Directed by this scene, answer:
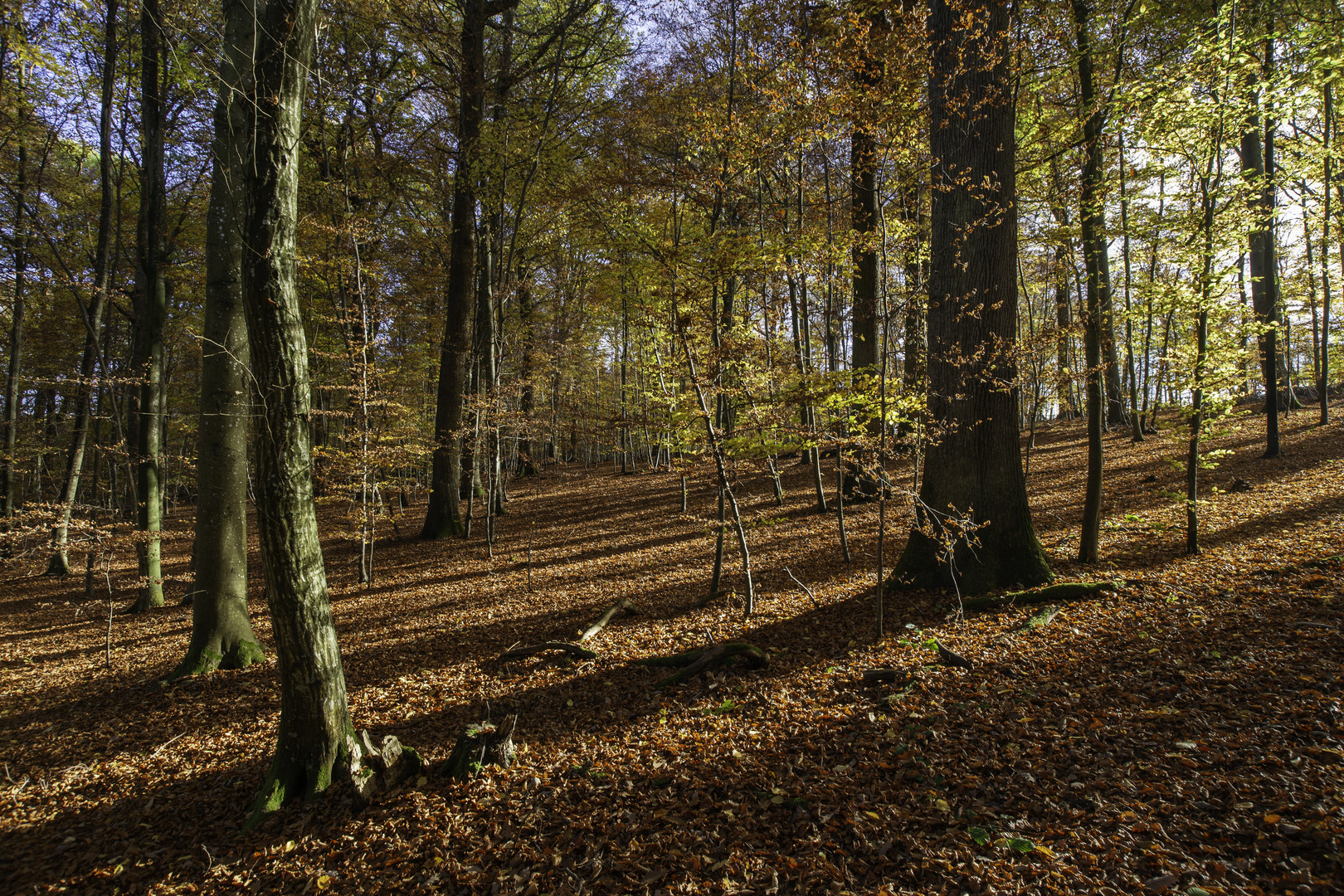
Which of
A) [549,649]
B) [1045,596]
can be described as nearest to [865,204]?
[1045,596]

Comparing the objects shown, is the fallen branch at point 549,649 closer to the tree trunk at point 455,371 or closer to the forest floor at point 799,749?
the forest floor at point 799,749

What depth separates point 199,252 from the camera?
13.7 m

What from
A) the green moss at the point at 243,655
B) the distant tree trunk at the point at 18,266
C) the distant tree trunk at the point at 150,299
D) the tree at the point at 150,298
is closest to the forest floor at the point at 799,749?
the green moss at the point at 243,655

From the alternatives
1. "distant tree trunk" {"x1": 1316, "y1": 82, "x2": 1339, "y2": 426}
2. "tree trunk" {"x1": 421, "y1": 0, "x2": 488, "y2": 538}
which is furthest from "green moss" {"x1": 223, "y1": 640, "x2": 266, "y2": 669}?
"distant tree trunk" {"x1": 1316, "y1": 82, "x2": 1339, "y2": 426}

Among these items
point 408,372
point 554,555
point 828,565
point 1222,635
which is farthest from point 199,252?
point 1222,635

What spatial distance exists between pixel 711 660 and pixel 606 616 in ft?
6.51

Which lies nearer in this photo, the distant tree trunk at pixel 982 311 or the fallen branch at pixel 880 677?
the fallen branch at pixel 880 677

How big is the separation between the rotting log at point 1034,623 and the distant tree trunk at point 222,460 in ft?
24.9

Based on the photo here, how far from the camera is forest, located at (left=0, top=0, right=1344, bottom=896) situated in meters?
3.14

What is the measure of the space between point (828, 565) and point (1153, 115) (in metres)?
6.18

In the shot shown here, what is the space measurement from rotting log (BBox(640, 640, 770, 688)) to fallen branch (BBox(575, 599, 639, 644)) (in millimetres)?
1146

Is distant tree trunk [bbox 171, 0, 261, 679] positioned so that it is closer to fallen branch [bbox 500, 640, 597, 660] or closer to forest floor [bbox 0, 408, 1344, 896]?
forest floor [bbox 0, 408, 1344, 896]

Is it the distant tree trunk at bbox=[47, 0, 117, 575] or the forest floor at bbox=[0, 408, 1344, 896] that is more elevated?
the distant tree trunk at bbox=[47, 0, 117, 575]

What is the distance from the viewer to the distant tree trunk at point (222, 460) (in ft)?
19.1
